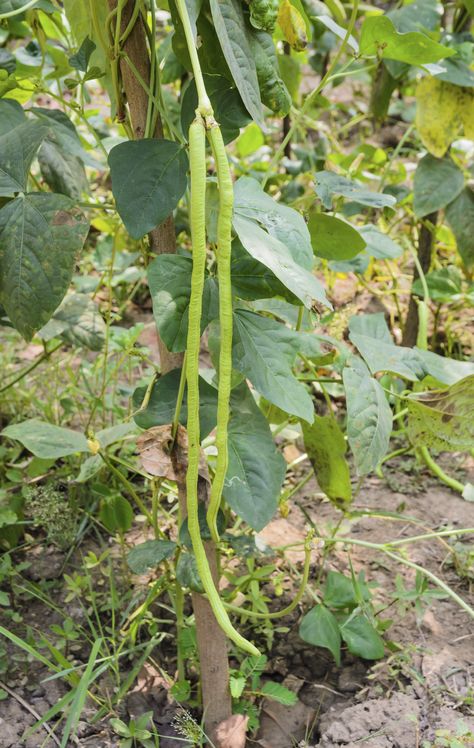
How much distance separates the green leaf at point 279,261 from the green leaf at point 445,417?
1.19 feet

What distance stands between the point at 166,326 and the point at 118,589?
699 mm

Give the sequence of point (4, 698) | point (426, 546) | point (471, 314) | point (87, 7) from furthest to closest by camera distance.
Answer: point (471, 314)
point (426, 546)
point (4, 698)
point (87, 7)

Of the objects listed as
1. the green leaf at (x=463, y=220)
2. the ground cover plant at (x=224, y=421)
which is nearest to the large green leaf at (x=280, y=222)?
the ground cover plant at (x=224, y=421)

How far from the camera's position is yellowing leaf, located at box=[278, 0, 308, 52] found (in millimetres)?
835

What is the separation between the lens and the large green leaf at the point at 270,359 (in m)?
Answer: 0.77

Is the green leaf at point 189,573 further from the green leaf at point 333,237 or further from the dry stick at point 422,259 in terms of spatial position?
the dry stick at point 422,259

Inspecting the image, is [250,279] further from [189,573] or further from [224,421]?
[189,573]

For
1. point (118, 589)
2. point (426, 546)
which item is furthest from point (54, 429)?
point (426, 546)

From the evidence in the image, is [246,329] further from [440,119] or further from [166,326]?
[440,119]

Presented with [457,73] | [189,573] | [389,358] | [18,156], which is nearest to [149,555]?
[189,573]

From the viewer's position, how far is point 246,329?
0.81 m

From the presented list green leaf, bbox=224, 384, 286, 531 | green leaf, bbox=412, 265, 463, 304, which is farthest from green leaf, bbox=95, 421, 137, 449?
green leaf, bbox=412, 265, 463, 304

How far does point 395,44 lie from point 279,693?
90 centimetres

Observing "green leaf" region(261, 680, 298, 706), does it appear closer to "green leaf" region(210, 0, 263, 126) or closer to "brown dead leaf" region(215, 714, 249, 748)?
"brown dead leaf" region(215, 714, 249, 748)
